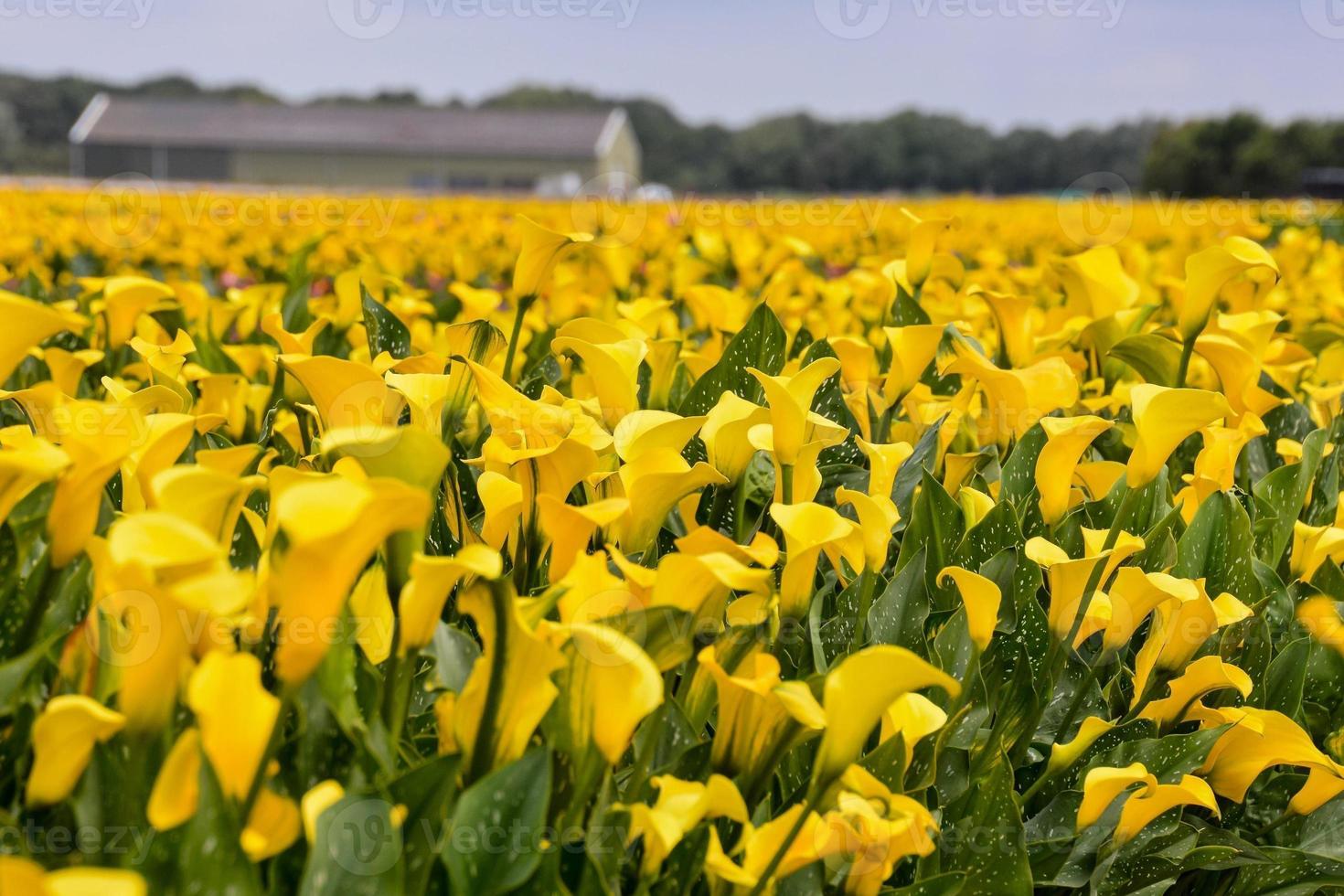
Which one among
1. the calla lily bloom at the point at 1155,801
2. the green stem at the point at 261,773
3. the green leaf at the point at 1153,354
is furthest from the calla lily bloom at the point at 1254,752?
the green stem at the point at 261,773

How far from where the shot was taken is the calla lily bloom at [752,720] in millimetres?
954

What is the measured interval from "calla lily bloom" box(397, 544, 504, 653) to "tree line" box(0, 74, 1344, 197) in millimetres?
46960

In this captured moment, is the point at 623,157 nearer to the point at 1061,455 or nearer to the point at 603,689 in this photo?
the point at 1061,455

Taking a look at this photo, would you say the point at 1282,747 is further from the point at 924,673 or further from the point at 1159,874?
the point at 924,673

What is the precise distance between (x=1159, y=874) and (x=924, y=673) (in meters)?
0.61

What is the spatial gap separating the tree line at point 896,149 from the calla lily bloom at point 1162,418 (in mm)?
46209

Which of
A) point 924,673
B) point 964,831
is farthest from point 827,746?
point 964,831

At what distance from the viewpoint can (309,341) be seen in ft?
5.73

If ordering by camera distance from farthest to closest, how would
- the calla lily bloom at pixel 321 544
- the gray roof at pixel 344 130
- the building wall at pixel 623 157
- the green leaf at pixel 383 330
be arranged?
the building wall at pixel 623 157
the gray roof at pixel 344 130
the green leaf at pixel 383 330
the calla lily bloom at pixel 321 544

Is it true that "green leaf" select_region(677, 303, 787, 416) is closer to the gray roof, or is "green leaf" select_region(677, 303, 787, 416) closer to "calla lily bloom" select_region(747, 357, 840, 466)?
"calla lily bloom" select_region(747, 357, 840, 466)

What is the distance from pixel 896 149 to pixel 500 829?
69.2 metres

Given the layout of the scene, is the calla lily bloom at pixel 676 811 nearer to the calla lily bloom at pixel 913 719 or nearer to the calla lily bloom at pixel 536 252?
the calla lily bloom at pixel 913 719

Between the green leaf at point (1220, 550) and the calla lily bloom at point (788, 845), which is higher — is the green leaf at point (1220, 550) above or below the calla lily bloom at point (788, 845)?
above

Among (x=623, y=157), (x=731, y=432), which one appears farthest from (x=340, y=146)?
(x=731, y=432)
